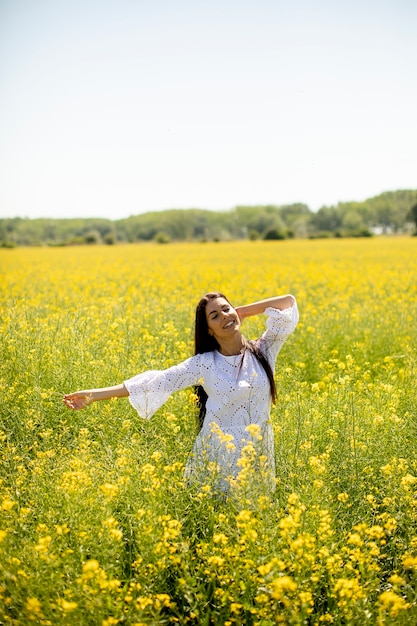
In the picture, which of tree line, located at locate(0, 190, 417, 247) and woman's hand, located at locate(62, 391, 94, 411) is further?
tree line, located at locate(0, 190, 417, 247)

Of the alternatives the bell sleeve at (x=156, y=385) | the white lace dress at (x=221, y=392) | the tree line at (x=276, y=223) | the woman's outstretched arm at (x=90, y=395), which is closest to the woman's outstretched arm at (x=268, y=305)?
the white lace dress at (x=221, y=392)

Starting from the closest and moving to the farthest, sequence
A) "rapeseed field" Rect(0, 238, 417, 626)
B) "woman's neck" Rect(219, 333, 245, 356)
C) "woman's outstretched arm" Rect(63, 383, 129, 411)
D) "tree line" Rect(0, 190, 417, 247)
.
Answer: "rapeseed field" Rect(0, 238, 417, 626) → "woman's outstretched arm" Rect(63, 383, 129, 411) → "woman's neck" Rect(219, 333, 245, 356) → "tree line" Rect(0, 190, 417, 247)

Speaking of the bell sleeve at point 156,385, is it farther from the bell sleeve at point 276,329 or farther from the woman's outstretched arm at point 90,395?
the bell sleeve at point 276,329

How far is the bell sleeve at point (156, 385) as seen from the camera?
3693 mm

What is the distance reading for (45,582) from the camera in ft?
8.50

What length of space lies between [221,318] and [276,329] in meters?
0.38

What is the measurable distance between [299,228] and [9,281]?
234ft

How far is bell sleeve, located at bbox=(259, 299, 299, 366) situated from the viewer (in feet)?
12.7

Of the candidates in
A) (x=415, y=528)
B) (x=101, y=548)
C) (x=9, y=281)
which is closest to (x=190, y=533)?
(x=101, y=548)

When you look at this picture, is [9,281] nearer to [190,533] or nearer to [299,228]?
[190,533]

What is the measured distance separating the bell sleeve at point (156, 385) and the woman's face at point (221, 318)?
24 cm

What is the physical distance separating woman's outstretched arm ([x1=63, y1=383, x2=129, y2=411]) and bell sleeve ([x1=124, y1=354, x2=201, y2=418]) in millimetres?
60

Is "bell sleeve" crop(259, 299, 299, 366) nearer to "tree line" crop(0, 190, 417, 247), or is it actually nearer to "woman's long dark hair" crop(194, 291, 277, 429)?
"woman's long dark hair" crop(194, 291, 277, 429)

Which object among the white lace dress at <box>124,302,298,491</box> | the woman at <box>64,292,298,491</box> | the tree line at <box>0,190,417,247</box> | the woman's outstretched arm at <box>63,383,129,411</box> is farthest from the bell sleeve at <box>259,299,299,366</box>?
the tree line at <box>0,190,417,247</box>
